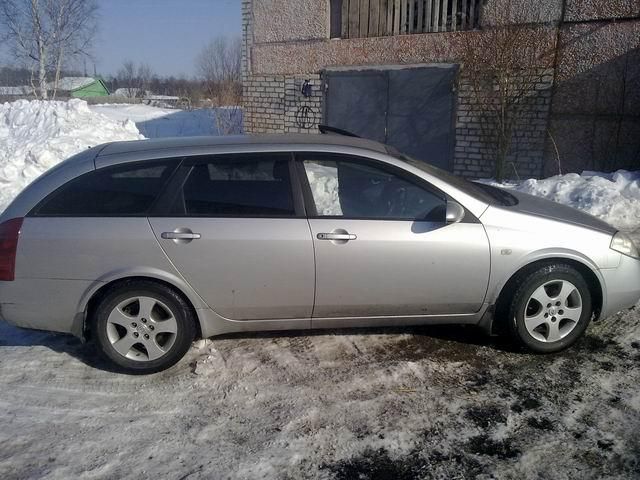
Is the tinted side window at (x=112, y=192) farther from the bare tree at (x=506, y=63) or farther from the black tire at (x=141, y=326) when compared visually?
the bare tree at (x=506, y=63)

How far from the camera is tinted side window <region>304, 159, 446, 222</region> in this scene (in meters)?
3.58

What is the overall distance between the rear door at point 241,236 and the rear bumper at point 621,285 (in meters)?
2.12

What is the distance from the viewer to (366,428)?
295 centimetres

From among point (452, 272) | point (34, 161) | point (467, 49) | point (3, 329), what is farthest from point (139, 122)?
point (452, 272)

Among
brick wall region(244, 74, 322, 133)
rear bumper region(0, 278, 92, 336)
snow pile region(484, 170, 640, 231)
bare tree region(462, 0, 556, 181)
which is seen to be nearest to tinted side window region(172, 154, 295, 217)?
rear bumper region(0, 278, 92, 336)

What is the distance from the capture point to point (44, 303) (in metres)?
3.46

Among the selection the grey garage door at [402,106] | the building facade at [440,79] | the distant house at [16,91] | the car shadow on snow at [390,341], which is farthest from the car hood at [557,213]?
the distant house at [16,91]

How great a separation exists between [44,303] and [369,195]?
7.48 feet

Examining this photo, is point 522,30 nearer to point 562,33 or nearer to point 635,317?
point 562,33

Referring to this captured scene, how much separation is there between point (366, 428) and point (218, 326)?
1.27 meters

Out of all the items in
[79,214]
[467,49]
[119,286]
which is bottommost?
[119,286]

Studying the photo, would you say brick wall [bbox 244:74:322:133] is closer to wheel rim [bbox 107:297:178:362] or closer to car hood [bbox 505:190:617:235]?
car hood [bbox 505:190:617:235]

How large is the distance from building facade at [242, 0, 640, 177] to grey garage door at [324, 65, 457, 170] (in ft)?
0.07

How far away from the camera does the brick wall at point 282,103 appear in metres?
12.3
